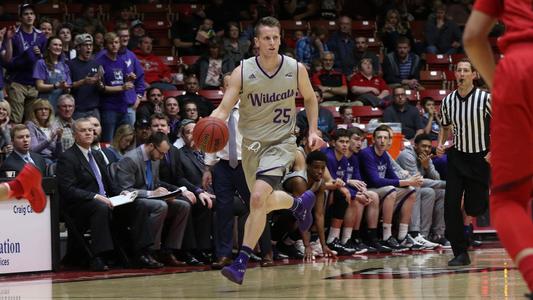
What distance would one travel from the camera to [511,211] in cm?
436

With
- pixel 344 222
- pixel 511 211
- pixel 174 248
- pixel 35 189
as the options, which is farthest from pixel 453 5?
pixel 511 211

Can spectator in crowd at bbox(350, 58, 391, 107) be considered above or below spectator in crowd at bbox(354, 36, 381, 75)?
below

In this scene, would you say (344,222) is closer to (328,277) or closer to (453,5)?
(328,277)

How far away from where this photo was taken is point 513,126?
4301mm

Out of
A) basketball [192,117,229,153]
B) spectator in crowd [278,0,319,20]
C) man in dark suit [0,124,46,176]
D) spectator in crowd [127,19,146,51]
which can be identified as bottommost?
man in dark suit [0,124,46,176]

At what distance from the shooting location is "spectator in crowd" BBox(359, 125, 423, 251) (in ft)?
41.8

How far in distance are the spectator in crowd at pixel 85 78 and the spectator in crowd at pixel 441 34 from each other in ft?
26.7

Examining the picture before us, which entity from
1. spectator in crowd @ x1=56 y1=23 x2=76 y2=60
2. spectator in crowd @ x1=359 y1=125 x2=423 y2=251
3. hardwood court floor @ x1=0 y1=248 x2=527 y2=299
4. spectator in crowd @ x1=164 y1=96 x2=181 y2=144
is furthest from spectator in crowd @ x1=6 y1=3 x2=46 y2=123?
spectator in crowd @ x1=359 y1=125 x2=423 y2=251

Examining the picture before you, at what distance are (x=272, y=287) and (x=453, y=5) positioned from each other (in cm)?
1398

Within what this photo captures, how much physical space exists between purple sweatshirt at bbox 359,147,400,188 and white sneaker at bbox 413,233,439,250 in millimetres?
811

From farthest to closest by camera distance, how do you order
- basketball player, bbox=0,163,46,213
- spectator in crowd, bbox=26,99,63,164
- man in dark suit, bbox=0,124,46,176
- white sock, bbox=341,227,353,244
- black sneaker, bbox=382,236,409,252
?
black sneaker, bbox=382,236,409,252, white sock, bbox=341,227,353,244, spectator in crowd, bbox=26,99,63,164, man in dark suit, bbox=0,124,46,176, basketball player, bbox=0,163,46,213

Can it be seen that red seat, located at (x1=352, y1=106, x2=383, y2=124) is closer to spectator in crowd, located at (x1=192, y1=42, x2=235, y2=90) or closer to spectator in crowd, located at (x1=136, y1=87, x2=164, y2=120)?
spectator in crowd, located at (x1=192, y1=42, x2=235, y2=90)

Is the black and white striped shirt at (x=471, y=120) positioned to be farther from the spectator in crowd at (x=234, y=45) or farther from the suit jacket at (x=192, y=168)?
the spectator in crowd at (x=234, y=45)

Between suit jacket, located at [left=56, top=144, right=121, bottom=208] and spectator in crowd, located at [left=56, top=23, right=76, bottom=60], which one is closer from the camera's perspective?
suit jacket, located at [left=56, top=144, right=121, bottom=208]
